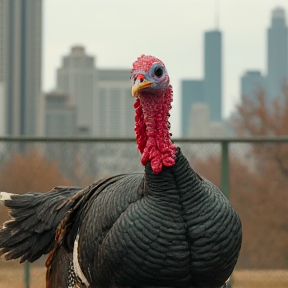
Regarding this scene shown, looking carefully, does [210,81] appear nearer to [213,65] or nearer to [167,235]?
[213,65]

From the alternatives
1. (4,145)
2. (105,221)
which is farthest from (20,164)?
(105,221)

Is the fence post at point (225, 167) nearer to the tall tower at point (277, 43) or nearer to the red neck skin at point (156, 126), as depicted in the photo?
the red neck skin at point (156, 126)

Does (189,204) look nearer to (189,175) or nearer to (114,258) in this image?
(189,175)

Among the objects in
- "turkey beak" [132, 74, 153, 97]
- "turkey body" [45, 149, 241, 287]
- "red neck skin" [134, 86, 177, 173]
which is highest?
"turkey beak" [132, 74, 153, 97]

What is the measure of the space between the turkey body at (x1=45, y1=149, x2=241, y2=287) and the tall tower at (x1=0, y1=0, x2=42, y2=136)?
249 feet

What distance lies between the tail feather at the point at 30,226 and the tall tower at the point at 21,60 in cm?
7490

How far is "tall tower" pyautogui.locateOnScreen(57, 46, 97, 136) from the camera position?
109312 millimetres

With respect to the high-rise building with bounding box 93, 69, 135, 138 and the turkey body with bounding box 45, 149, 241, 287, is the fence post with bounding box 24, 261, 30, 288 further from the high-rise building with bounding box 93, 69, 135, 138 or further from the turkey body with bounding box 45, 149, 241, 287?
the high-rise building with bounding box 93, 69, 135, 138

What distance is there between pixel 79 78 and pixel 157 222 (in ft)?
357

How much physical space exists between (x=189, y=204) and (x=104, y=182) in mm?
739

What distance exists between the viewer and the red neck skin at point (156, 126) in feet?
12.5

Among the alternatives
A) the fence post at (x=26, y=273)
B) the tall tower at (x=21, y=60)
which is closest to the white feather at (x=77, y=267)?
the fence post at (x=26, y=273)

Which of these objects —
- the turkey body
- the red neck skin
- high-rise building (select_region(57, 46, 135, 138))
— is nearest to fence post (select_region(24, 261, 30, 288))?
the turkey body

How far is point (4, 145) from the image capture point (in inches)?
302
